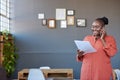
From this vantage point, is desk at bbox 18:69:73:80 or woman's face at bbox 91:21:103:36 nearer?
woman's face at bbox 91:21:103:36

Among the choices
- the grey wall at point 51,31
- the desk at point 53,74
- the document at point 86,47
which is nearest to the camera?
the document at point 86,47

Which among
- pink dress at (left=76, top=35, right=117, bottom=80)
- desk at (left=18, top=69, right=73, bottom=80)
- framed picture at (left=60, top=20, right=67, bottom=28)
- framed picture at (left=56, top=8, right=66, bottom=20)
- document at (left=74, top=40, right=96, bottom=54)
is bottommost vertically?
desk at (left=18, top=69, right=73, bottom=80)

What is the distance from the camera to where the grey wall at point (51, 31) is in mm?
8273

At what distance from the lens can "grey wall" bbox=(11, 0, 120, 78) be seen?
827 centimetres

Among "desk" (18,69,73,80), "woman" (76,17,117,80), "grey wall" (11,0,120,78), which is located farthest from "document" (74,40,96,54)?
"grey wall" (11,0,120,78)

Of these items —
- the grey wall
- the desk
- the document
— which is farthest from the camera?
the grey wall

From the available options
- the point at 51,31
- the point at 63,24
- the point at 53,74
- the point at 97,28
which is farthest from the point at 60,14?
the point at 97,28

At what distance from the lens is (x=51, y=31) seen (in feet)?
27.3

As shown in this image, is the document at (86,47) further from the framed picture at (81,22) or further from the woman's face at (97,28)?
the framed picture at (81,22)

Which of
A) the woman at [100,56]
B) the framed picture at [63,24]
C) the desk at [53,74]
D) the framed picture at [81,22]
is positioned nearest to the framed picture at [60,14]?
the framed picture at [63,24]

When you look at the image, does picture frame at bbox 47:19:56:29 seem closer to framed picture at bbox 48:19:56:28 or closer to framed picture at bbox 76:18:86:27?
framed picture at bbox 48:19:56:28

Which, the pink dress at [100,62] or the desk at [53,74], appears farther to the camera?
the desk at [53,74]

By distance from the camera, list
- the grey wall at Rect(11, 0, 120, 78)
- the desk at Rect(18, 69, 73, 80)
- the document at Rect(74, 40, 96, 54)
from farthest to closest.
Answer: the grey wall at Rect(11, 0, 120, 78) < the desk at Rect(18, 69, 73, 80) < the document at Rect(74, 40, 96, 54)

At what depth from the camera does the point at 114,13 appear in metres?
8.27
